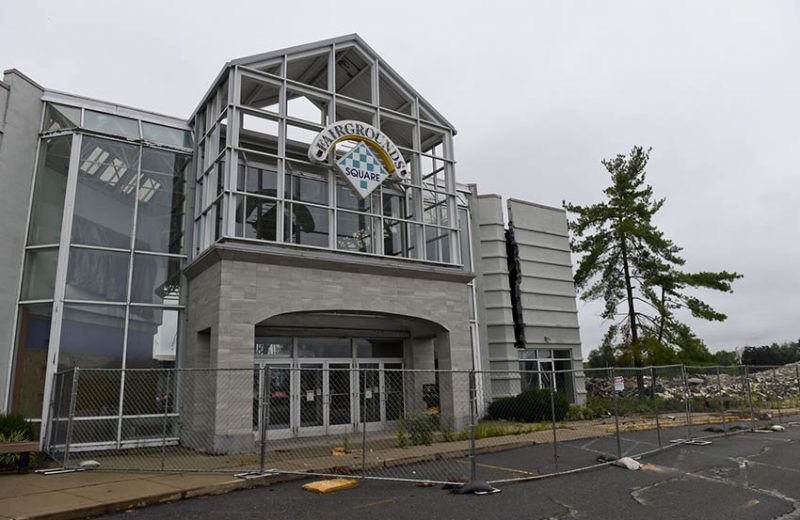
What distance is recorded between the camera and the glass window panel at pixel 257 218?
15242 mm

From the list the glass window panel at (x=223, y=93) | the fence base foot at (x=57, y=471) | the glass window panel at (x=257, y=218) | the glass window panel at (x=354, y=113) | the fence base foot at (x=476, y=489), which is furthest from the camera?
the glass window panel at (x=354, y=113)

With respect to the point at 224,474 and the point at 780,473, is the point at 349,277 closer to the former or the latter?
the point at 224,474

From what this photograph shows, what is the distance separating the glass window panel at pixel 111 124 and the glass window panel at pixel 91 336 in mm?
5083

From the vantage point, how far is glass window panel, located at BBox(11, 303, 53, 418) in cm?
1340

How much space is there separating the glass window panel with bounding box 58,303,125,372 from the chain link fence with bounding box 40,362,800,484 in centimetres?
43

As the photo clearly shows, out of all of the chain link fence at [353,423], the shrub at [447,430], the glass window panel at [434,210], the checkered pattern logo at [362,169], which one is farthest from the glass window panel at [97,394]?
the glass window panel at [434,210]

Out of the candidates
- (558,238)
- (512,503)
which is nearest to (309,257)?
(512,503)

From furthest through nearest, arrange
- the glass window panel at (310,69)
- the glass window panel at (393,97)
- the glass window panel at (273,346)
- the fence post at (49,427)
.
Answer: the glass window panel at (393,97) < the glass window panel at (310,69) < the glass window panel at (273,346) < the fence post at (49,427)

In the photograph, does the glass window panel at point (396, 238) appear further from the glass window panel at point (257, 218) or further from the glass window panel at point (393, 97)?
the glass window panel at point (257, 218)

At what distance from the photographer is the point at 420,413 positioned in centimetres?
1466

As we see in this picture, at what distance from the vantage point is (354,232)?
17234 mm

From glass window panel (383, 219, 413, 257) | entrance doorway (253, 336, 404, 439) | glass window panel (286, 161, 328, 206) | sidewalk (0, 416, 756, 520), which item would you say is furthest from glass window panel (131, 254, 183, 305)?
glass window panel (383, 219, 413, 257)

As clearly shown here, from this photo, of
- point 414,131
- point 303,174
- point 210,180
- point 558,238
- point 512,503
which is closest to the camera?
point 512,503

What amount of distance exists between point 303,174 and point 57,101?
7.11 m
